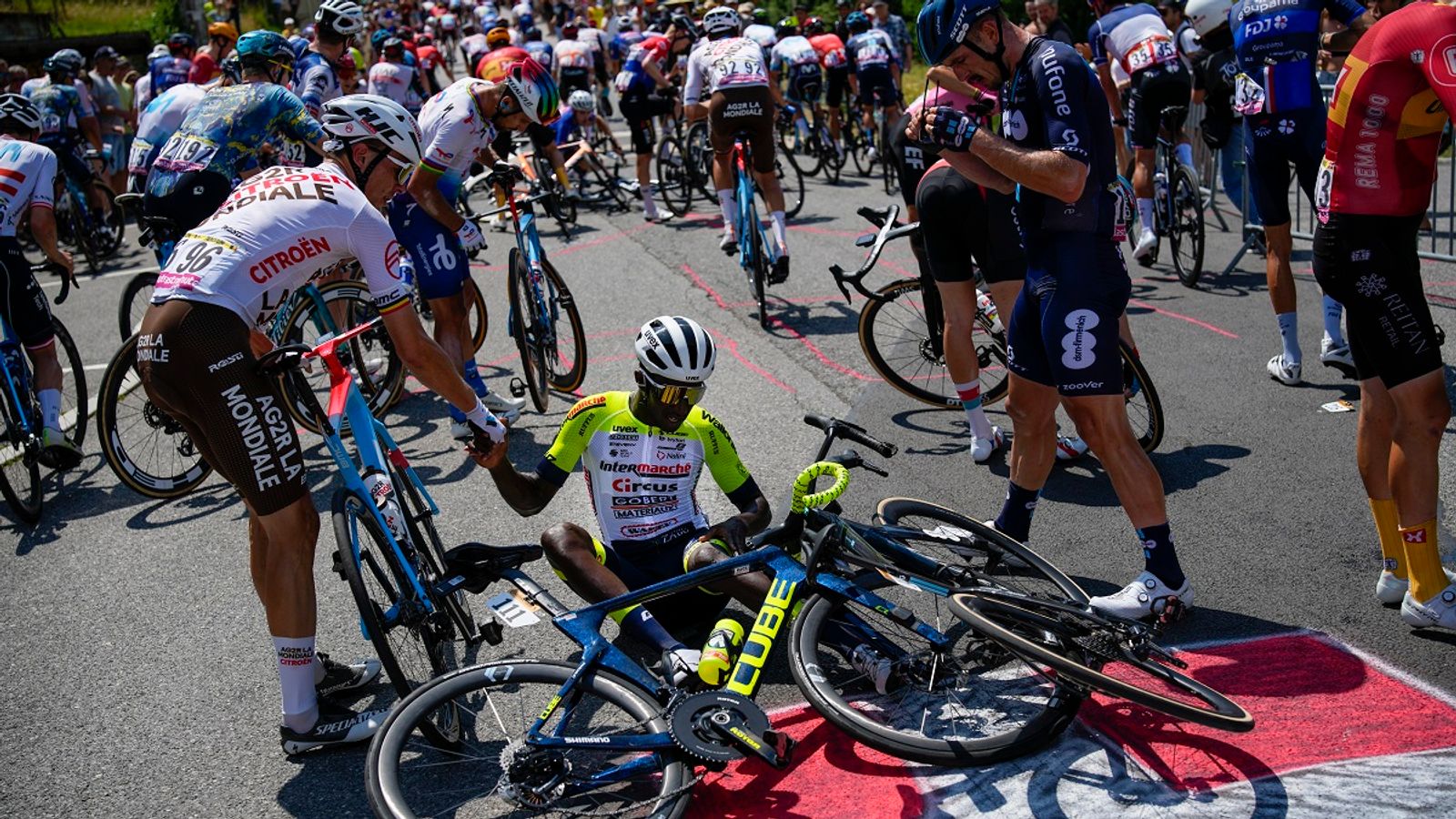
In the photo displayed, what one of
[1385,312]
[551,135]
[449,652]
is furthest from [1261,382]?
[551,135]

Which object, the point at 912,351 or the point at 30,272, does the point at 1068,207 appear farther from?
the point at 30,272

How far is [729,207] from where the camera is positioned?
10305mm

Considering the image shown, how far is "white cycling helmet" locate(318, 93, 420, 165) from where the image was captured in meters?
5.09

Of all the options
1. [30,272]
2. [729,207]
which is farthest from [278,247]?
[729,207]

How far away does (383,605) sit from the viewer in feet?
14.2

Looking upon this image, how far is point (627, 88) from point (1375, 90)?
11065mm

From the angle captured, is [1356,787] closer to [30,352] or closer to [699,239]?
[30,352]

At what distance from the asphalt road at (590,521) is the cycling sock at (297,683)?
0.16 meters

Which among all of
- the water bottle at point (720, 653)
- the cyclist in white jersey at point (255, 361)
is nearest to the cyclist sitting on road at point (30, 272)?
the cyclist in white jersey at point (255, 361)

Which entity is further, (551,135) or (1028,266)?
(551,135)

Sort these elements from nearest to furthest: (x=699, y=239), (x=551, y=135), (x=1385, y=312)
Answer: (x=1385, y=312), (x=699, y=239), (x=551, y=135)

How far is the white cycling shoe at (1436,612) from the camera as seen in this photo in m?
4.22

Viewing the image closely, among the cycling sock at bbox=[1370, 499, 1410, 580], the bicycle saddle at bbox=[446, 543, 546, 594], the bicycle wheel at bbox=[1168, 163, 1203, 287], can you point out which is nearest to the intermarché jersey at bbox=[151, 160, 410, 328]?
the bicycle saddle at bbox=[446, 543, 546, 594]

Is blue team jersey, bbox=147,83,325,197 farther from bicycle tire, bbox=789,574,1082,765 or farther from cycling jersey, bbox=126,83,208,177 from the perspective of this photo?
bicycle tire, bbox=789,574,1082,765
